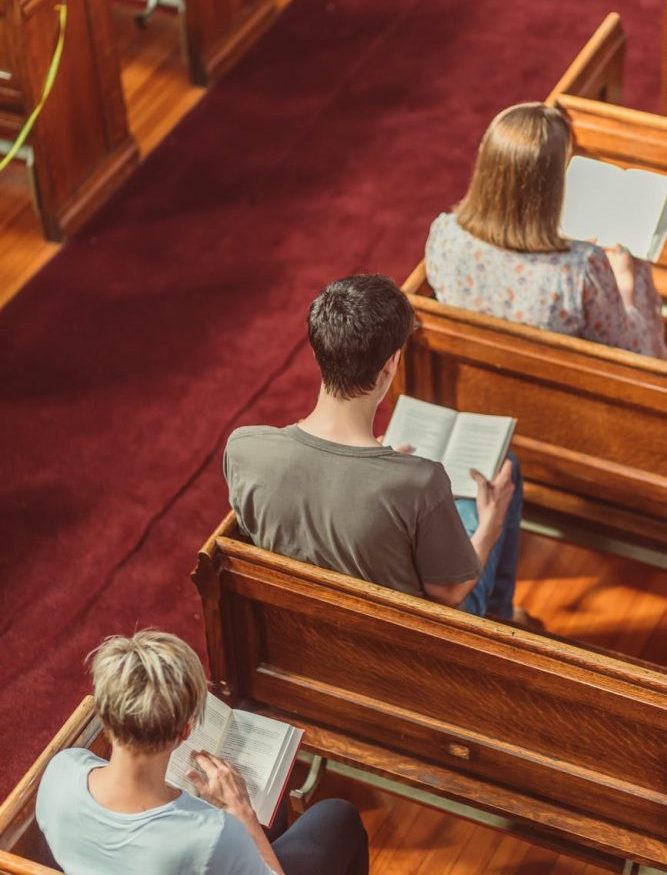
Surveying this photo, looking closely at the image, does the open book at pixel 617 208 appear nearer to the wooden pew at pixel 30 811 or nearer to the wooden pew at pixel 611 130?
the wooden pew at pixel 611 130

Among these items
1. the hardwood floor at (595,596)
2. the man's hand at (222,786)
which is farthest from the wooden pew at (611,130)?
the man's hand at (222,786)

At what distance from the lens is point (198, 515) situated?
4125 millimetres

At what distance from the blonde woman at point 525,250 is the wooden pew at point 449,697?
0.88 m

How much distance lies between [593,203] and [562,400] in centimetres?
60

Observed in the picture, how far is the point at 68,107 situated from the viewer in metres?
4.95

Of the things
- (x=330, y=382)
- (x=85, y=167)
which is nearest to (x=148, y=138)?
(x=85, y=167)

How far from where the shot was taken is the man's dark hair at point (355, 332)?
8.64 ft

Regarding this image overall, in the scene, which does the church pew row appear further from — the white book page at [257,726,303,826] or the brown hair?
the white book page at [257,726,303,826]

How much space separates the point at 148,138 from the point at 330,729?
3083 mm

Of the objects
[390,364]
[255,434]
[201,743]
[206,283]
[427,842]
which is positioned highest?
[390,364]

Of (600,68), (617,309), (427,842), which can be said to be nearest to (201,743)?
(427,842)

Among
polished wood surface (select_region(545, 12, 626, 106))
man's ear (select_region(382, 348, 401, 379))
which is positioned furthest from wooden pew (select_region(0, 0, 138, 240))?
man's ear (select_region(382, 348, 401, 379))

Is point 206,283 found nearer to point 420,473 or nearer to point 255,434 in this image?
point 255,434

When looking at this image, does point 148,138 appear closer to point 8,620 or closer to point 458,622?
point 8,620
